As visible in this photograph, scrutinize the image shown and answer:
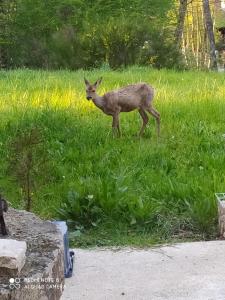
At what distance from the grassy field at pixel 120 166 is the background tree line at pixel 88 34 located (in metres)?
9.47

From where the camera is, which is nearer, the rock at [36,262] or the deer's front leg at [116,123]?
the rock at [36,262]

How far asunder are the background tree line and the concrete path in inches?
606

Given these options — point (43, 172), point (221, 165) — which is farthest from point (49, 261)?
point (221, 165)

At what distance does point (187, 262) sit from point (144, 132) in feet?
12.3

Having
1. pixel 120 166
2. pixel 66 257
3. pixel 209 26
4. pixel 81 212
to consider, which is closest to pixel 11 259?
pixel 66 257

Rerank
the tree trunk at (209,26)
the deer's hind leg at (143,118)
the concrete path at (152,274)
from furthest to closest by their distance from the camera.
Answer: the tree trunk at (209,26) → the deer's hind leg at (143,118) → the concrete path at (152,274)

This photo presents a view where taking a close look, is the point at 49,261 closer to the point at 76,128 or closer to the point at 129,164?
the point at 129,164

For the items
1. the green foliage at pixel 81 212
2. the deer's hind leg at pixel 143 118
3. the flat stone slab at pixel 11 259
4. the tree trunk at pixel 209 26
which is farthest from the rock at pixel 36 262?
the tree trunk at pixel 209 26

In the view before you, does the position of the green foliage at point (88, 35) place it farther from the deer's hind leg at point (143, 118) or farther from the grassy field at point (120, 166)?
the deer's hind leg at point (143, 118)

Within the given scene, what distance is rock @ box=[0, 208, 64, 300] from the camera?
2.92 meters

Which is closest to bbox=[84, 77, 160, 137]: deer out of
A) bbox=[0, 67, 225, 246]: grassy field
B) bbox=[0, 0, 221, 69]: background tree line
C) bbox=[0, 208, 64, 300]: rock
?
bbox=[0, 67, 225, 246]: grassy field

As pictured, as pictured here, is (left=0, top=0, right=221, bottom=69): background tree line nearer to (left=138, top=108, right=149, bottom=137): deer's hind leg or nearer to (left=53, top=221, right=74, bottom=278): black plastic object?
(left=138, top=108, right=149, bottom=137): deer's hind leg

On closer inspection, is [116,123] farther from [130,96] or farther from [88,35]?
[88,35]

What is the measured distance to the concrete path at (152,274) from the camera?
14.3ft
